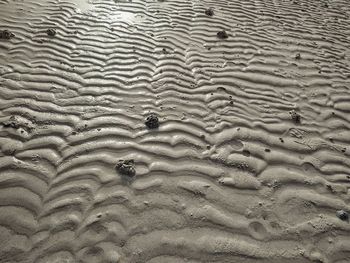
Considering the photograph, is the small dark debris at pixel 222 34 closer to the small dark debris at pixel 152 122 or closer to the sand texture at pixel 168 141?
the sand texture at pixel 168 141

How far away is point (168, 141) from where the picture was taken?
3977 mm

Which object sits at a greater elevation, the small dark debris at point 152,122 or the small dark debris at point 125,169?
the small dark debris at point 152,122

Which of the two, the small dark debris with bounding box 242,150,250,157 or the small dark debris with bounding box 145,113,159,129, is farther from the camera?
the small dark debris with bounding box 145,113,159,129

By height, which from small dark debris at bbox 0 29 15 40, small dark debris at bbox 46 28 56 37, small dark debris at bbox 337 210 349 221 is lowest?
small dark debris at bbox 337 210 349 221

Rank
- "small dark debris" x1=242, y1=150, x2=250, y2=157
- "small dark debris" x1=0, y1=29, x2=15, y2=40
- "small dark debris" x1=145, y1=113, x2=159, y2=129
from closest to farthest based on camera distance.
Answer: "small dark debris" x1=242, y1=150, x2=250, y2=157
"small dark debris" x1=145, y1=113, x2=159, y2=129
"small dark debris" x1=0, y1=29, x2=15, y2=40

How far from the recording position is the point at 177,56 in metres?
5.77

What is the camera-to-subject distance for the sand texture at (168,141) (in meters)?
3.00

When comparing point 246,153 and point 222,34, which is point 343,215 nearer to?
point 246,153

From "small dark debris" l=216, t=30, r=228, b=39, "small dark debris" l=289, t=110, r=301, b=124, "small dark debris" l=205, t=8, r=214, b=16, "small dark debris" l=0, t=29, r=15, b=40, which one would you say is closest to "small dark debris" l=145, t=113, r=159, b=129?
"small dark debris" l=289, t=110, r=301, b=124

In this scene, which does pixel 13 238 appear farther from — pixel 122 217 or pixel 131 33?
pixel 131 33

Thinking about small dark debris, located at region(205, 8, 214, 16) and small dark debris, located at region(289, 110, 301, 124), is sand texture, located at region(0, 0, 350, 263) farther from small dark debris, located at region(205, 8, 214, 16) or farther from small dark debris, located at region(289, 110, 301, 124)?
small dark debris, located at region(205, 8, 214, 16)

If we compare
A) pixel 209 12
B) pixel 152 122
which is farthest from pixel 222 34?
pixel 152 122

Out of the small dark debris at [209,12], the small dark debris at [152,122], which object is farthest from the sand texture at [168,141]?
the small dark debris at [209,12]

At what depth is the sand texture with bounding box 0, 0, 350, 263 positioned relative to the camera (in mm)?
2996
